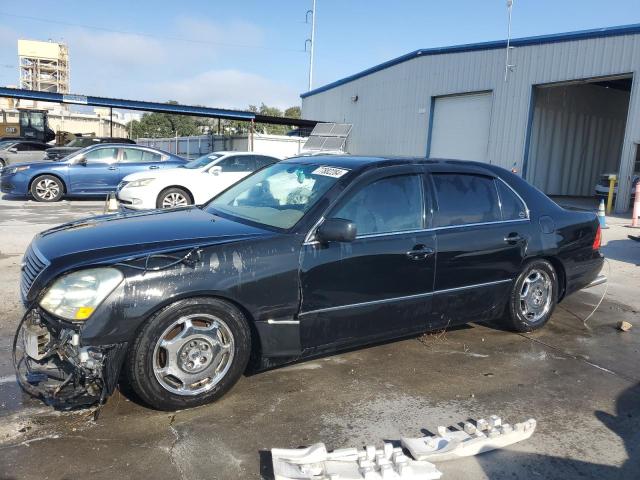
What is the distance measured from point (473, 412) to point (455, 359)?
3.01 ft

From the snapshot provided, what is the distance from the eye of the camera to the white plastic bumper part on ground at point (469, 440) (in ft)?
9.64

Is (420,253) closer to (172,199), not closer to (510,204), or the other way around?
(510,204)

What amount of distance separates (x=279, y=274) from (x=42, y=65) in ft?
435

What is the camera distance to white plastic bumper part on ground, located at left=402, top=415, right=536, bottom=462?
2.94 metres

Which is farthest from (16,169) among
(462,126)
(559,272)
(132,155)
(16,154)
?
(462,126)

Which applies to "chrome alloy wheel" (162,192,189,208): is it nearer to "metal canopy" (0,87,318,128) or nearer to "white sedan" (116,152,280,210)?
"white sedan" (116,152,280,210)

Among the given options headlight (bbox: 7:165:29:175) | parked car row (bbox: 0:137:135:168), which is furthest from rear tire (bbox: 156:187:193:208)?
parked car row (bbox: 0:137:135:168)

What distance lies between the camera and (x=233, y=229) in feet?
12.2

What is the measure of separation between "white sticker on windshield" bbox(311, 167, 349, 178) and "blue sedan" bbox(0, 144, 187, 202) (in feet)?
36.0

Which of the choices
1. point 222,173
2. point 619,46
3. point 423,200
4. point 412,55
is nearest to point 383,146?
point 412,55

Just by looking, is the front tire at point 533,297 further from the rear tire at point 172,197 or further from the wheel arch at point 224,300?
the rear tire at point 172,197

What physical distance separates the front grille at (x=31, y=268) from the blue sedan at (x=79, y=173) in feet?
36.6

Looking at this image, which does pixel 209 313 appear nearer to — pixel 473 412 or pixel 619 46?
pixel 473 412

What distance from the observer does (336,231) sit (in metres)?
3.56
